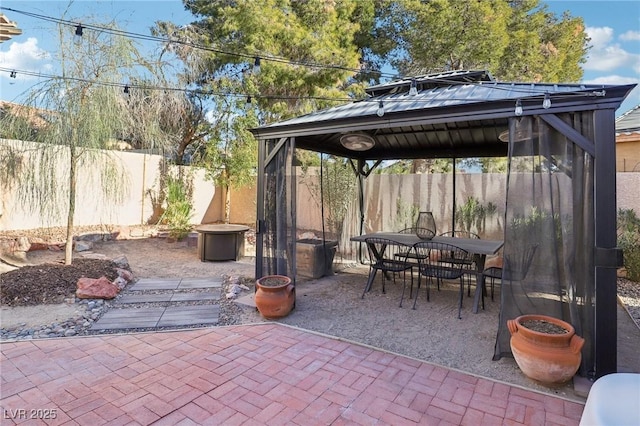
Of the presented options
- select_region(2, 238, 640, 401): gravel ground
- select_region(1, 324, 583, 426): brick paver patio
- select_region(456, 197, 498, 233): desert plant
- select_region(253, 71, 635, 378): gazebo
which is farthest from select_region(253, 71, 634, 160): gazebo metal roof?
select_region(1, 324, 583, 426): brick paver patio

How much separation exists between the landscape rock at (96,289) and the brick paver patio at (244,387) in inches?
45.3

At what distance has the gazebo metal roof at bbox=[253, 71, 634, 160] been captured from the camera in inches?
103

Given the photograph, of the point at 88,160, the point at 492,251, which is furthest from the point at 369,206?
the point at 88,160

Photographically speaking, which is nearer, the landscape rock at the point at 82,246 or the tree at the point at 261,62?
the landscape rock at the point at 82,246

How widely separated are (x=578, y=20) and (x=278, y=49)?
28.6ft

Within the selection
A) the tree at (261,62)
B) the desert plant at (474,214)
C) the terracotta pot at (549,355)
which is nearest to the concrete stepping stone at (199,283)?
the terracotta pot at (549,355)

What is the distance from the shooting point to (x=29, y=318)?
3492 millimetres

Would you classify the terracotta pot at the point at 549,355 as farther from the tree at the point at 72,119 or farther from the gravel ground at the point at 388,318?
the tree at the point at 72,119

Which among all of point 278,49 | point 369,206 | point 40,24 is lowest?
point 369,206

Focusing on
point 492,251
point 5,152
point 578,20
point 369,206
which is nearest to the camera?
point 492,251

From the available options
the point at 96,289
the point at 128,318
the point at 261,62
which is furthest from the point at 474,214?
the point at 261,62

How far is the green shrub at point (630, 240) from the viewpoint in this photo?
17.1 ft

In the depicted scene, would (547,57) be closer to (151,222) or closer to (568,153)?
(568,153)

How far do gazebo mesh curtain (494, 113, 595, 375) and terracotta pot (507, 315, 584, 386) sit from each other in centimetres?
26
